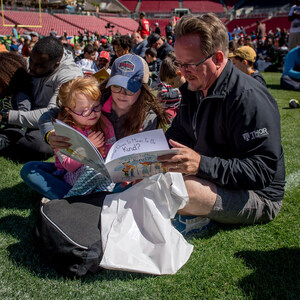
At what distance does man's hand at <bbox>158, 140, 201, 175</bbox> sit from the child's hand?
0.66 m

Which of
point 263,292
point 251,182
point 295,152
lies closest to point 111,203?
point 251,182

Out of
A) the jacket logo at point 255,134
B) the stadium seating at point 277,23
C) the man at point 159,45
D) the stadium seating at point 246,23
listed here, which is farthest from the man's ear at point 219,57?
the stadium seating at point 246,23

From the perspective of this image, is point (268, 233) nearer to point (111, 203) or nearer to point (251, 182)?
point (251, 182)

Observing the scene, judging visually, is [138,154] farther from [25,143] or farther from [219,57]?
[25,143]

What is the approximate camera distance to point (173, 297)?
1628 millimetres

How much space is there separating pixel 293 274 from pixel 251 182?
1.83 ft

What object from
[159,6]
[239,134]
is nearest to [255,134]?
[239,134]

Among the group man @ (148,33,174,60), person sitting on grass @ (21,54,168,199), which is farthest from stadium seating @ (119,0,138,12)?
person sitting on grass @ (21,54,168,199)

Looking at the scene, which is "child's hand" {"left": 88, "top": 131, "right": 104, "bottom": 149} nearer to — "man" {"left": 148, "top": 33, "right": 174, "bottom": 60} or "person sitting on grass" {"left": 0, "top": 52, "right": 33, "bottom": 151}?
"person sitting on grass" {"left": 0, "top": 52, "right": 33, "bottom": 151}

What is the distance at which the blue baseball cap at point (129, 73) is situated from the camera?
87.0 inches

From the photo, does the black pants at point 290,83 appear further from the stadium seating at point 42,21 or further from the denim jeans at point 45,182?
the stadium seating at point 42,21

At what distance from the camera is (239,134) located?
6.06 feet

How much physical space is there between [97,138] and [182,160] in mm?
795

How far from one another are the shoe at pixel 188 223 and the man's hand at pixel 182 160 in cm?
41
